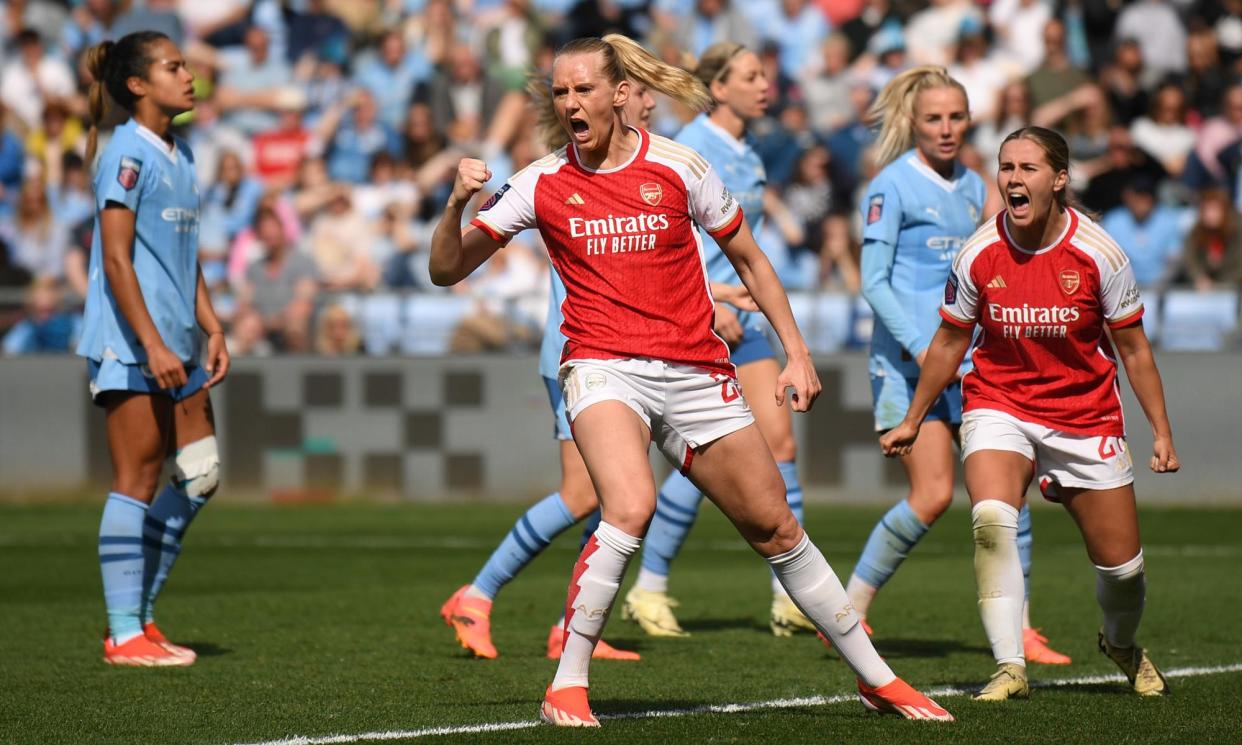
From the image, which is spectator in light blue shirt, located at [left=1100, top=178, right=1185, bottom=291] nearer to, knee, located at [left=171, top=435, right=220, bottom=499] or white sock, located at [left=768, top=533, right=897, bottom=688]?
knee, located at [left=171, top=435, right=220, bottom=499]

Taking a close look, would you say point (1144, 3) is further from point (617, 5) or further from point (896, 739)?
point (896, 739)

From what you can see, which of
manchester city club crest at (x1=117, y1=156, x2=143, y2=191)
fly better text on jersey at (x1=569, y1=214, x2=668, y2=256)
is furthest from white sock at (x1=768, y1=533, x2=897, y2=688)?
manchester city club crest at (x1=117, y1=156, x2=143, y2=191)

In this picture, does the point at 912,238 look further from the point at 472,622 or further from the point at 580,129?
the point at 580,129

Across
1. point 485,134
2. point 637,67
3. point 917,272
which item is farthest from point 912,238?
point 485,134

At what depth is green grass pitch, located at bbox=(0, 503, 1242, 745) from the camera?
559cm

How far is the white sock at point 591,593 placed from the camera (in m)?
5.36

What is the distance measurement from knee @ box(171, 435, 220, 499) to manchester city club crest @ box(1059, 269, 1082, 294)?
132 inches

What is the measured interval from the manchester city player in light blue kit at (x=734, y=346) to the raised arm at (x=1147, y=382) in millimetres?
2181

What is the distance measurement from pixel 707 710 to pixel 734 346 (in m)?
2.55

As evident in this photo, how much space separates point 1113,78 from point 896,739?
13.2 metres

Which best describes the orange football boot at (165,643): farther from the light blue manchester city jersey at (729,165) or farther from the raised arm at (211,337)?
the light blue manchester city jersey at (729,165)

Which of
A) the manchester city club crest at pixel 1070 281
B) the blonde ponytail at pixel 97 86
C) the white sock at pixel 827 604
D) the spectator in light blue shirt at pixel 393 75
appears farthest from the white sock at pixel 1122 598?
the spectator in light blue shirt at pixel 393 75

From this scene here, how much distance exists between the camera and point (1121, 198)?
15.9 metres

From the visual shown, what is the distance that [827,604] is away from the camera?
18.3 ft
